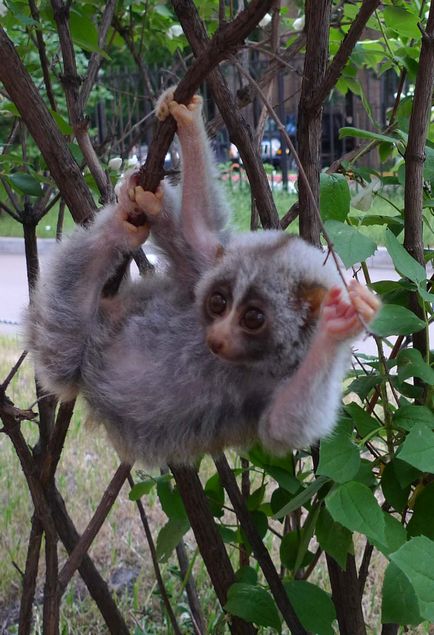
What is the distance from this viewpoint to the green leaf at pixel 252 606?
210cm

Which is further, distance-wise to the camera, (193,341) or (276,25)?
(276,25)

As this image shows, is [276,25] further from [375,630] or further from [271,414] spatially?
[375,630]

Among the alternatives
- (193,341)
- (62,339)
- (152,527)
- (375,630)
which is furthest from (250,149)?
(152,527)

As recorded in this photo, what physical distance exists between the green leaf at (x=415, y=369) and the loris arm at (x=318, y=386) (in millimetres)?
136

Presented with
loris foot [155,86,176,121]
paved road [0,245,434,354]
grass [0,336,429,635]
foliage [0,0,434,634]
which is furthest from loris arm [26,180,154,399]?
paved road [0,245,434,354]

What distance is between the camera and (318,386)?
5.88 ft

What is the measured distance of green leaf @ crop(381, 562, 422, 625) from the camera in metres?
1.77

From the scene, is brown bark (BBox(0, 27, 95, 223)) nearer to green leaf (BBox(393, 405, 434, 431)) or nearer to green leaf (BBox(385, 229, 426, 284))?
green leaf (BBox(385, 229, 426, 284))

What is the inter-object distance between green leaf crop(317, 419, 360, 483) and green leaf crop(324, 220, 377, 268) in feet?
1.31

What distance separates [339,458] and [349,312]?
1.06ft

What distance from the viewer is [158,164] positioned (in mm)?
1927

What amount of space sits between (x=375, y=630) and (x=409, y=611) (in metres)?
1.70

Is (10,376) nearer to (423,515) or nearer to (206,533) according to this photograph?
(206,533)

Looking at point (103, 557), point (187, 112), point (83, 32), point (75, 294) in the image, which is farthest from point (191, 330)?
point (103, 557)
